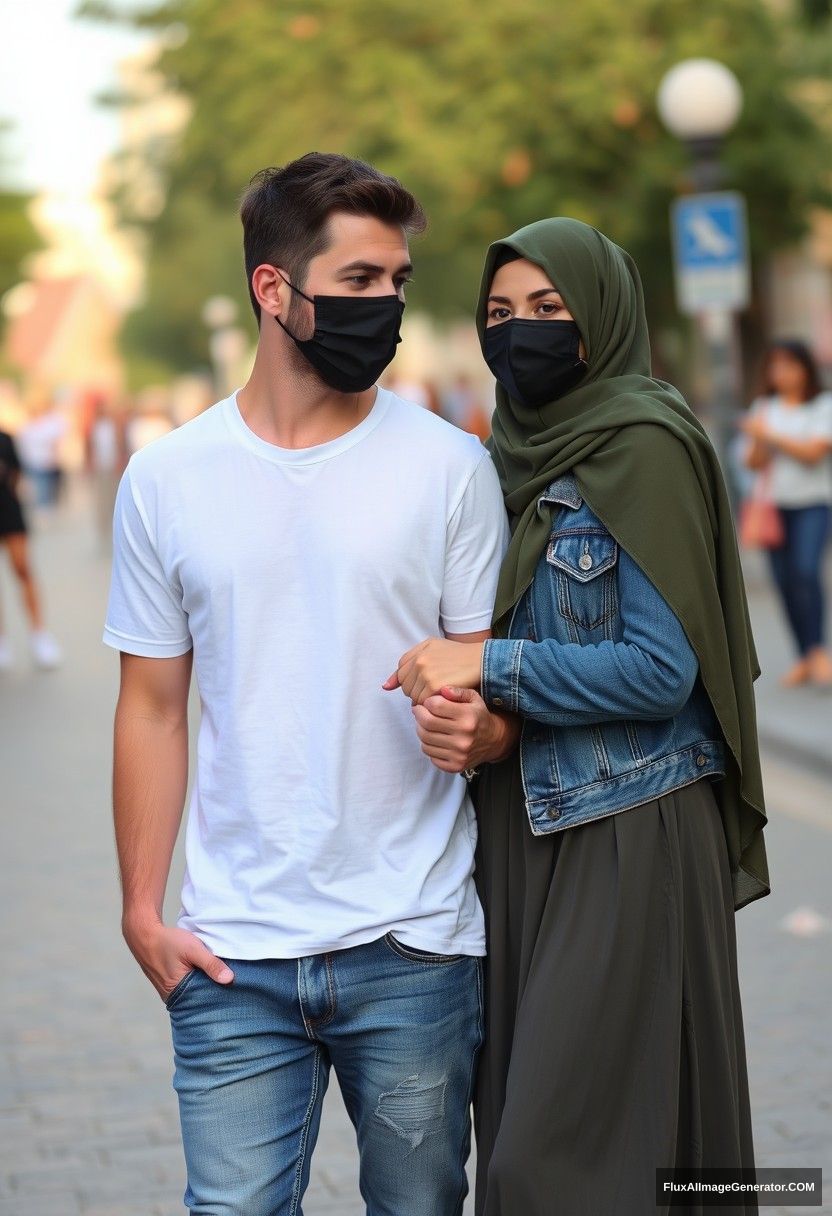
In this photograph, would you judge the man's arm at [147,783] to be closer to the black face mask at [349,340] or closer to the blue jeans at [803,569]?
the black face mask at [349,340]

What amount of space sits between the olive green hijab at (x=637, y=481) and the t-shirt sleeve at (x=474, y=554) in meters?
Result: 0.03

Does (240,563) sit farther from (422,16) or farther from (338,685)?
(422,16)

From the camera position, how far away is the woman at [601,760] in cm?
278

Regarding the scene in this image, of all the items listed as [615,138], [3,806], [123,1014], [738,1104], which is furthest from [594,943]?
[615,138]

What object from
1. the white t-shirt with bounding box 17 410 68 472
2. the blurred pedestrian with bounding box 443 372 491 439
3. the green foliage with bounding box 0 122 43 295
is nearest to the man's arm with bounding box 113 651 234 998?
the blurred pedestrian with bounding box 443 372 491 439

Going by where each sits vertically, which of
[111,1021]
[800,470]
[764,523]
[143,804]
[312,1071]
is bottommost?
[111,1021]

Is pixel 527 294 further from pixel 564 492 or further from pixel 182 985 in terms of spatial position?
pixel 182 985

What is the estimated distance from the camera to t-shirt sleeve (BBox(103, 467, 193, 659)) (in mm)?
2916

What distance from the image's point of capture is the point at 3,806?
9.40 metres

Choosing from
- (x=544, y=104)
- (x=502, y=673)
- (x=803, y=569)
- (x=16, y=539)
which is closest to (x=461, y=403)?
(x=544, y=104)

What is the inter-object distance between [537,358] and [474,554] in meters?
0.33

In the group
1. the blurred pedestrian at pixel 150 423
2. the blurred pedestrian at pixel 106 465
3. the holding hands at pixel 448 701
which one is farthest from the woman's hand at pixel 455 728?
the blurred pedestrian at pixel 106 465

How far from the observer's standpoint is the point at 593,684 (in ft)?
9.09

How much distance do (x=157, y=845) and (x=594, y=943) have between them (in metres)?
0.69
